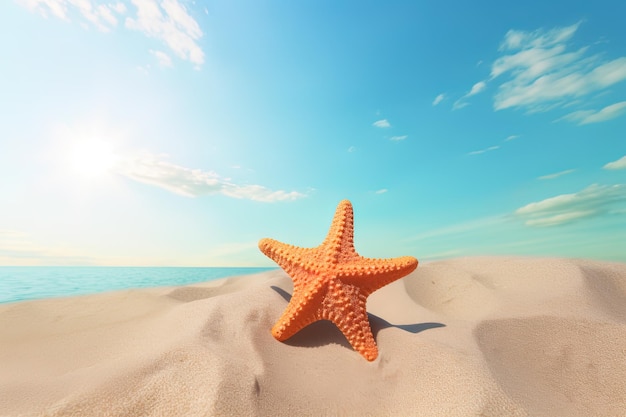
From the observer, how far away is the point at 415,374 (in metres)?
2.13

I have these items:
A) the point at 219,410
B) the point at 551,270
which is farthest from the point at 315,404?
the point at 551,270

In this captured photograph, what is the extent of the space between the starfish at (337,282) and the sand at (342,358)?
17 cm

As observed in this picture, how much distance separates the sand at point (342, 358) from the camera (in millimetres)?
1868

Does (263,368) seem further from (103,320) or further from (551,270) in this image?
(551,270)

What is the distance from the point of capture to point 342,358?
249cm

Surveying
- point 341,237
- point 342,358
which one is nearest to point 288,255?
point 341,237

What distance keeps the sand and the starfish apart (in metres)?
0.17

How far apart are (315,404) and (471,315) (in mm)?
2109

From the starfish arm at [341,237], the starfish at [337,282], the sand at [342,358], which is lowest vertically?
the sand at [342,358]

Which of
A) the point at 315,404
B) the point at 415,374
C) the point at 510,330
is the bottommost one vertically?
the point at 315,404

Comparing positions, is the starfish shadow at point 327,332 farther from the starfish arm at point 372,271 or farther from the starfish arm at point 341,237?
the starfish arm at point 341,237

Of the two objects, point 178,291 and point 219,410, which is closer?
point 219,410

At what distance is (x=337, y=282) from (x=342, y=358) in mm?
627

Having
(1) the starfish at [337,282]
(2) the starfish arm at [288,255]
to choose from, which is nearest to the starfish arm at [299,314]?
(1) the starfish at [337,282]
